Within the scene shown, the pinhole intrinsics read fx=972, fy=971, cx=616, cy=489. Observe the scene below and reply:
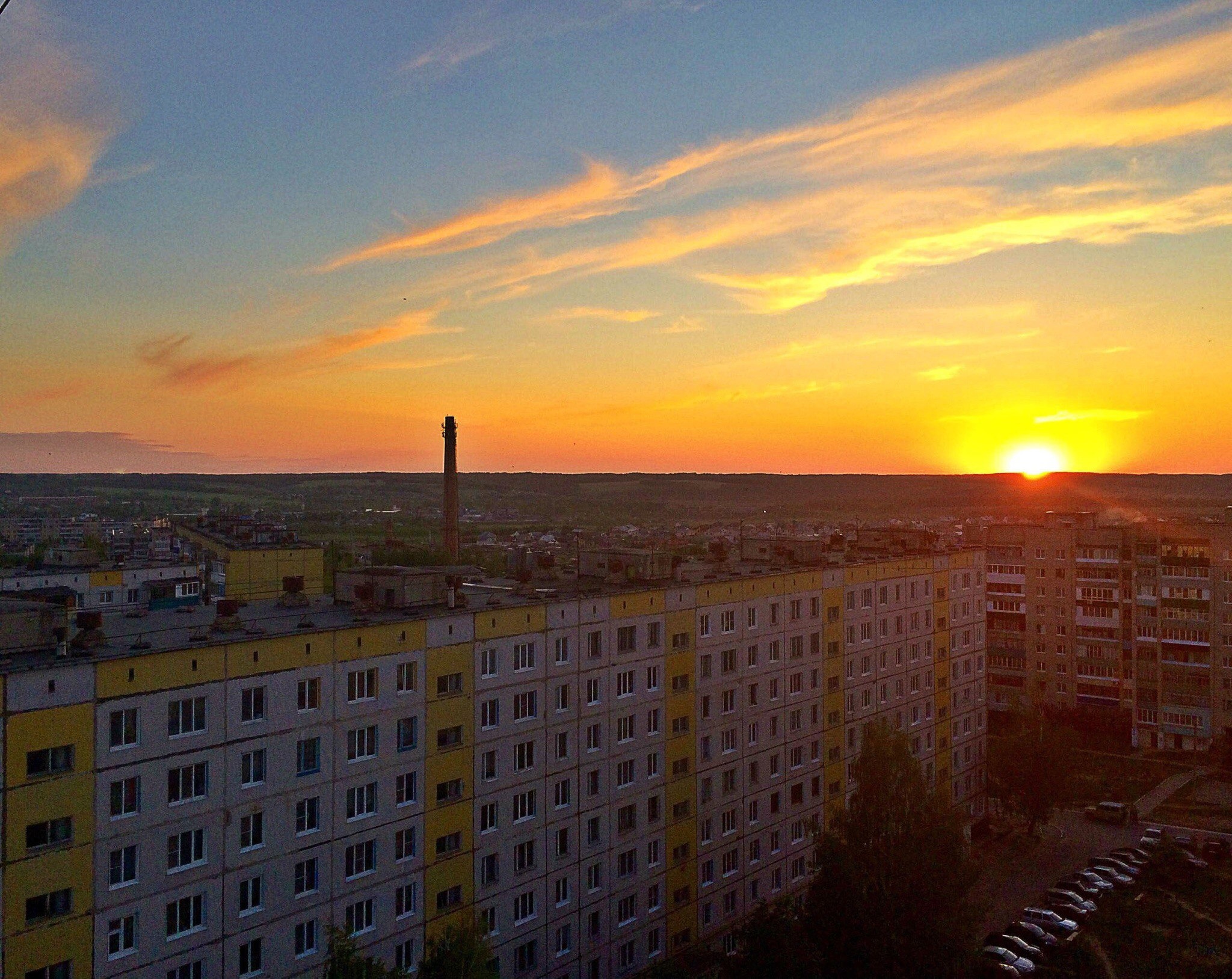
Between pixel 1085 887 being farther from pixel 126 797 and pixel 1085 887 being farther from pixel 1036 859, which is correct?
pixel 126 797

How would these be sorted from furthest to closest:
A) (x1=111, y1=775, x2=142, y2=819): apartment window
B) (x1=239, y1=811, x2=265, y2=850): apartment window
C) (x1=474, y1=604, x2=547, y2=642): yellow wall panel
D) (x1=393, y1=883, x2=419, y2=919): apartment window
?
1. (x1=474, y1=604, x2=547, y2=642): yellow wall panel
2. (x1=393, y1=883, x2=419, y2=919): apartment window
3. (x1=239, y1=811, x2=265, y2=850): apartment window
4. (x1=111, y1=775, x2=142, y2=819): apartment window

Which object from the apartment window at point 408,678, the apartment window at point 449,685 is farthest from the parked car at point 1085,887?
the apartment window at point 408,678

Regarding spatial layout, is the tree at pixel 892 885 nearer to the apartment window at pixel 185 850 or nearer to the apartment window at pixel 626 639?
the apartment window at pixel 626 639

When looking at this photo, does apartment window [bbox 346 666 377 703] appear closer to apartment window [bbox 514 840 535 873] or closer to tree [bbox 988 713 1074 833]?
apartment window [bbox 514 840 535 873]

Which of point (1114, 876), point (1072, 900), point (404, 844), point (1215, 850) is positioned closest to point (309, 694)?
point (404, 844)

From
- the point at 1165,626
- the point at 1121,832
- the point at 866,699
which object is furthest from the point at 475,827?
the point at 1165,626

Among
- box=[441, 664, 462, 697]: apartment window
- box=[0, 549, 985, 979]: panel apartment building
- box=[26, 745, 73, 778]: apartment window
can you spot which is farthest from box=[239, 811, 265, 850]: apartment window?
box=[441, 664, 462, 697]: apartment window
